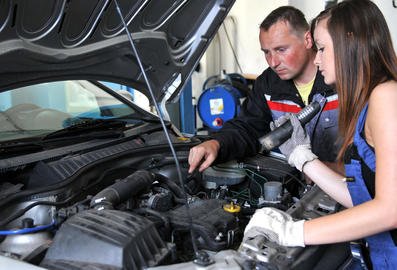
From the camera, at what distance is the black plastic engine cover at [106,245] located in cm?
112

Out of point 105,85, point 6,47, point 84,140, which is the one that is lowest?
point 84,140

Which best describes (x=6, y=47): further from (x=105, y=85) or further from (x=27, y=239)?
(x=105, y=85)

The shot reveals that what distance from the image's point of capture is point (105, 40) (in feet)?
5.81

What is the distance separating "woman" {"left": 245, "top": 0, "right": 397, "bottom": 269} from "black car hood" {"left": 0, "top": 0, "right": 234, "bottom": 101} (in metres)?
0.68

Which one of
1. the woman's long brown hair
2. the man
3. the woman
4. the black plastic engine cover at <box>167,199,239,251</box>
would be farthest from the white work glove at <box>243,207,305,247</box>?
the man

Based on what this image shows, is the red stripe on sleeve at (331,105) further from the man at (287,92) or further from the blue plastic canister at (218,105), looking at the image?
the blue plastic canister at (218,105)

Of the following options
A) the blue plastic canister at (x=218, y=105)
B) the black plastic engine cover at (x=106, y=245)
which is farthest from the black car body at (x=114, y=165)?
the blue plastic canister at (x=218, y=105)

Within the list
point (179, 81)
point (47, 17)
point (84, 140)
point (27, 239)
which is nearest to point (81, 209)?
point (27, 239)

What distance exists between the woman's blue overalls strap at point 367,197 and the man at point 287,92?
743mm

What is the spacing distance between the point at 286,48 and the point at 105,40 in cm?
95

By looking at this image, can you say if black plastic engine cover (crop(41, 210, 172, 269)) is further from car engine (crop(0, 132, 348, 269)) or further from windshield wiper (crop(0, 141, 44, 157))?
windshield wiper (crop(0, 141, 44, 157))

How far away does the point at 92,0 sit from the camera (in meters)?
1.57

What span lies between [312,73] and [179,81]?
77cm

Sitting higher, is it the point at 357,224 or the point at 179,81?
the point at 179,81
